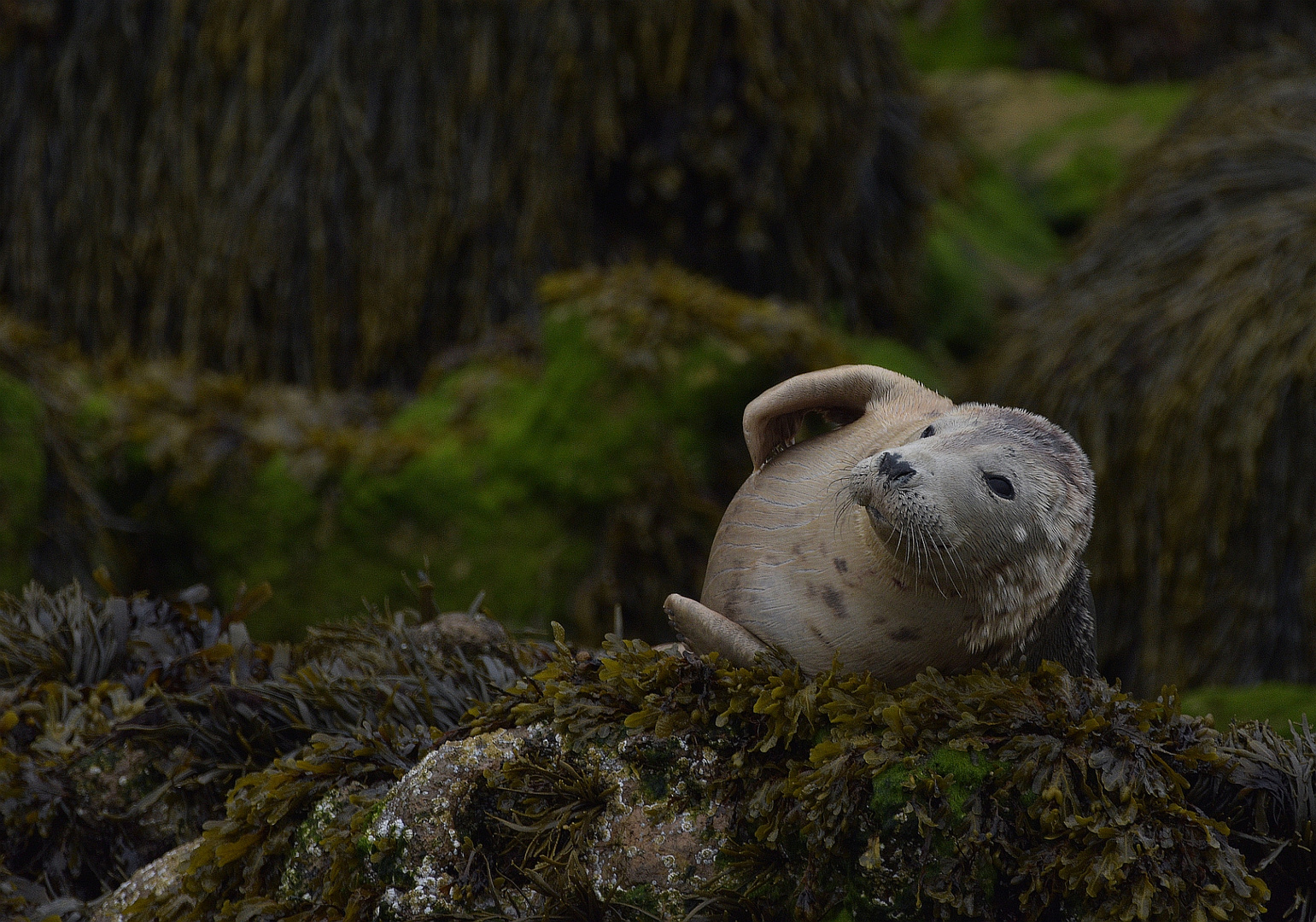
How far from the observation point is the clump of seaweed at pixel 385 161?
6746 millimetres

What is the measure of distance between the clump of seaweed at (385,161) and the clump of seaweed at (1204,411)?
1.97 meters

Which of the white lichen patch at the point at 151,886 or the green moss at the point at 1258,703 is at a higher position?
the green moss at the point at 1258,703

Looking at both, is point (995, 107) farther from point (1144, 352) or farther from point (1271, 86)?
point (1144, 352)

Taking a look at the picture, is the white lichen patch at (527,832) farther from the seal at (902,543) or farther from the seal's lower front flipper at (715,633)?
the seal at (902,543)

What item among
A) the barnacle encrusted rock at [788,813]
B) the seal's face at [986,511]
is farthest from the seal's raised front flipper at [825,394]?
the barnacle encrusted rock at [788,813]

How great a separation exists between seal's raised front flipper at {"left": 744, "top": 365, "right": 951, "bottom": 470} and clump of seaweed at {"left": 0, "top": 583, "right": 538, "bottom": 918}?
950 millimetres

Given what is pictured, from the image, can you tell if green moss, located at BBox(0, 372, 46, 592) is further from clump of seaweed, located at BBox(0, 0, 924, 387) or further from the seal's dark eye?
the seal's dark eye

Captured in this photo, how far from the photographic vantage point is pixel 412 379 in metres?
7.13

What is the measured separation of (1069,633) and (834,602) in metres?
0.61

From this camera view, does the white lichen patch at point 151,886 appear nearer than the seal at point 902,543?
No

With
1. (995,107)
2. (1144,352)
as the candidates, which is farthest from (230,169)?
(995,107)

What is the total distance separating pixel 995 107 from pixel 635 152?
506 centimetres

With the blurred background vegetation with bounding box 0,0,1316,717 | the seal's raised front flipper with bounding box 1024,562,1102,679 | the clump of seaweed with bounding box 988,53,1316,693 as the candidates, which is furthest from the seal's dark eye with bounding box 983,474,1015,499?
the clump of seaweed with bounding box 988,53,1316,693

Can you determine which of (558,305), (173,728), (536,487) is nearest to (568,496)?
(536,487)
